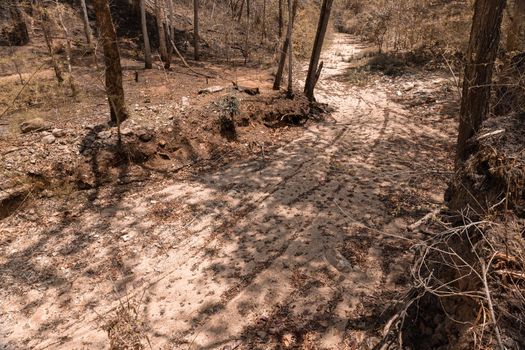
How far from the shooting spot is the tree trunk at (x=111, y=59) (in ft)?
23.1

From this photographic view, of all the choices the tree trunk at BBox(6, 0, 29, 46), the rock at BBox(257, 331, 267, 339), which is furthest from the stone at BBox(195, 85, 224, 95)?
the tree trunk at BBox(6, 0, 29, 46)

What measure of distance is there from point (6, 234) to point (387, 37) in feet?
65.7

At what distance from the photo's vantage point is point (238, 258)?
521cm

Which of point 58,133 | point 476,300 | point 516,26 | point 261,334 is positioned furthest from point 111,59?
point 516,26

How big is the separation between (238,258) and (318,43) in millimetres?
8319

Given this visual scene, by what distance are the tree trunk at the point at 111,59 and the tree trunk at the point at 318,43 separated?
20.5ft

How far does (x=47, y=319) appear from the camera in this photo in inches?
177

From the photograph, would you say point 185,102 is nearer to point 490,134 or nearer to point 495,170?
point 490,134

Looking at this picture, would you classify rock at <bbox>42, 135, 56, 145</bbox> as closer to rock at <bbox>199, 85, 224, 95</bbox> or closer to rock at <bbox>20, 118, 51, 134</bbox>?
rock at <bbox>20, 118, 51, 134</bbox>

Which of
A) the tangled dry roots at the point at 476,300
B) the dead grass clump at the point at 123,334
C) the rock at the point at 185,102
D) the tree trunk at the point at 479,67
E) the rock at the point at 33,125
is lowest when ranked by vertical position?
the dead grass clump at the point at 123,334

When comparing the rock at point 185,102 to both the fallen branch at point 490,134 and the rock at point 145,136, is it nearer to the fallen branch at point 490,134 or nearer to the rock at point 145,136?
the rock at point 145,136

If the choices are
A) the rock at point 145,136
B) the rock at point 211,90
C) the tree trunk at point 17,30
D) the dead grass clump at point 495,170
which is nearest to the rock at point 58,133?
the rock at point 145,136

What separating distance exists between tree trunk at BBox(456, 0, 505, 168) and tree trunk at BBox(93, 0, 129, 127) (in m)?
6.32

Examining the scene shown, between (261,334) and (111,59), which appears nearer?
(261,334)
